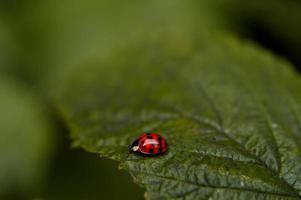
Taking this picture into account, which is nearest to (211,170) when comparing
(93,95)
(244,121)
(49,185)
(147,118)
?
(244,121)

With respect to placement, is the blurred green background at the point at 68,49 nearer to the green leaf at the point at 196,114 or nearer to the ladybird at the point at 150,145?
the green leaf at the point at 196,114

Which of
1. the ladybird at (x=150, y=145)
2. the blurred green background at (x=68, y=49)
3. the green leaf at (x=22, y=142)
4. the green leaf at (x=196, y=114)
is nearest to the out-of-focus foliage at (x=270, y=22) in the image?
the blurred green background at (x=68, y=49)

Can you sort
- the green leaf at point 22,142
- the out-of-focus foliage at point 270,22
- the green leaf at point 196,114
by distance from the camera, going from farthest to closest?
1. the out-of-focus foliage at point 270,22
2. the green leaf at point 22,142
3. the green leaf at point 196,114

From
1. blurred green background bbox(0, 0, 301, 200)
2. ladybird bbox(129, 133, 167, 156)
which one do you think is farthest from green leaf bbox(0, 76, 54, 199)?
ladybird bbox(129, 133, 167, 156)

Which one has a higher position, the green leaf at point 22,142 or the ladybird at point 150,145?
the green leaf at point 22,142

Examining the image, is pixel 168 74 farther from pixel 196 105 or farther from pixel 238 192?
pixel 238 192

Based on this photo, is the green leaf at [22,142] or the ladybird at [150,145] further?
the green leaf at [22,142]
